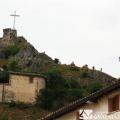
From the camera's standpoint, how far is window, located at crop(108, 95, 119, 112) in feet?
87.9

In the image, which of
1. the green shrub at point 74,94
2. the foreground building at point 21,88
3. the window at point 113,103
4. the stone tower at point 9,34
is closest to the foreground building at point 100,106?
the window at point 113,103

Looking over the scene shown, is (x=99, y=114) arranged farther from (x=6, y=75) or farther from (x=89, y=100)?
(x=6, y=75)

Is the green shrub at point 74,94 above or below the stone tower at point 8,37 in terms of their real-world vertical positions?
below

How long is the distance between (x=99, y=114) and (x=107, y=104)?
43 centimetres

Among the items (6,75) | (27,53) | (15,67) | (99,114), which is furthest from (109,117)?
(27,53)

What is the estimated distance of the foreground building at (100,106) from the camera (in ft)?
87.9

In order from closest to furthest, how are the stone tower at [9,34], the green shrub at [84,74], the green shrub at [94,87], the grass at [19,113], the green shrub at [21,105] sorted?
1. the grass at [19,113]
2. the green shrub at [94,87]
3. the green shrub at [21,105]
4. the green shrub at [84,74]
5. the stone tower at [9,34]

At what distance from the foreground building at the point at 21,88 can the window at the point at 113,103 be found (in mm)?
86588

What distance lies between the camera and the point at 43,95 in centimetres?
11294

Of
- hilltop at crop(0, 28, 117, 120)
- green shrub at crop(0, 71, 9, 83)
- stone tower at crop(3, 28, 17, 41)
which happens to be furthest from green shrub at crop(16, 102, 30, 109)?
stone tower at crop(3, 28, 17, 41)

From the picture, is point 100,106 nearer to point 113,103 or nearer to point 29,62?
point 113,103

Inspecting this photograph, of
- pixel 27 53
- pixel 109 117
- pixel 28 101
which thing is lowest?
pixel 109 117

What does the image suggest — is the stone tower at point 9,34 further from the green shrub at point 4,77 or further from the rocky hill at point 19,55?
the green shrub at point 4,77

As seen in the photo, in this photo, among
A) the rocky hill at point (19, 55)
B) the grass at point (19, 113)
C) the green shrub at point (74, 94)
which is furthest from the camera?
the rocky hill at point (19, 55)
